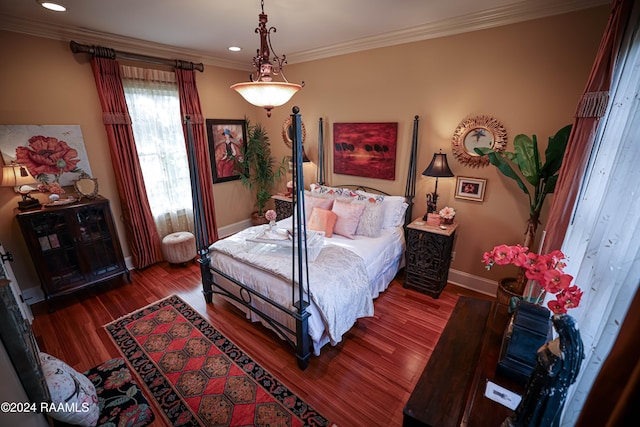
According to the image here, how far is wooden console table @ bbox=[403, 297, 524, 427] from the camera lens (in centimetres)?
101

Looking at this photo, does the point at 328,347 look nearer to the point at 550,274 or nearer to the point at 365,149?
the point at 550,274

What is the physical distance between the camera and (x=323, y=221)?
3.15 metres

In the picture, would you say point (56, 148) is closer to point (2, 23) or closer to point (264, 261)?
point (2, 23)

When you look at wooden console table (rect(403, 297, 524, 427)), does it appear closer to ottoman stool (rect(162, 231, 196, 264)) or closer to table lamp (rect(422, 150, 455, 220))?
table lamp (rect(422, 150, 455, 220))

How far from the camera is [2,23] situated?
2494mm

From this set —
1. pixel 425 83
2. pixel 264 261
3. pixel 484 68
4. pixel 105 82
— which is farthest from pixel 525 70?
pixel 105 82

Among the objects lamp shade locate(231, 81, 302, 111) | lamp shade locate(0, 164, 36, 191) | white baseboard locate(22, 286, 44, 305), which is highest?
lamp shade locate(231, 81, 302, 111)

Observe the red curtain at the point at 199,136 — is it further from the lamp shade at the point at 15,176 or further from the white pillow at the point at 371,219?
the white pillow at the point at 371,219

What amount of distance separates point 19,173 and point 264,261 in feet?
8.76

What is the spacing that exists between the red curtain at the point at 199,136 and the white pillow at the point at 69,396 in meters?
2.06

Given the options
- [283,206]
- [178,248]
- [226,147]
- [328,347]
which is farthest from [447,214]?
[226,147]

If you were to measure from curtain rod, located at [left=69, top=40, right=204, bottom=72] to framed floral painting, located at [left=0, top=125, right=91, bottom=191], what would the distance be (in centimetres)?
86

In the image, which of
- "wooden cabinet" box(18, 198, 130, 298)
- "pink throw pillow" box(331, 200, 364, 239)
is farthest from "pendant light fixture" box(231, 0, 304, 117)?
"wooden cabinet" box(18, 198, 130, 298)

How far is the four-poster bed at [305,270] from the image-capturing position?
2055mm
